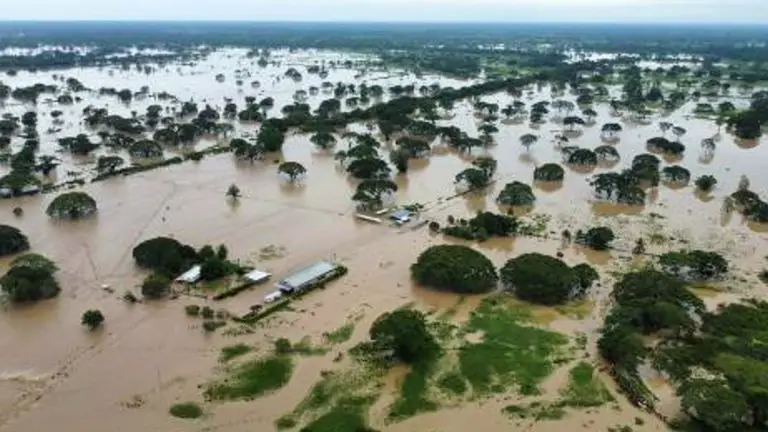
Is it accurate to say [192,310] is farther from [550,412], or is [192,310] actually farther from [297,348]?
[550,412]

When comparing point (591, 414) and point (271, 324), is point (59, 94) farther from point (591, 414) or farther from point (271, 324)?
point (591, 414)

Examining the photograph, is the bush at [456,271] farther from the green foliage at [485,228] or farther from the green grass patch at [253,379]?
the green grass patch at [253,379]

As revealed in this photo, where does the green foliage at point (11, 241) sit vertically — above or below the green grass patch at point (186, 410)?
above

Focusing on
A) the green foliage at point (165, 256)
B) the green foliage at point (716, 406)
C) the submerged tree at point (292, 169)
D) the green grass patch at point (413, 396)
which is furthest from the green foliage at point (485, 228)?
the green foliage at point (716, 406)

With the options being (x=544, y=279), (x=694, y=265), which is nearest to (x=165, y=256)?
(x=544, y=279)

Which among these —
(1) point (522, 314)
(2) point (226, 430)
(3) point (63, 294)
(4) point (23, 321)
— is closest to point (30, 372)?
(4) point (23, 321)

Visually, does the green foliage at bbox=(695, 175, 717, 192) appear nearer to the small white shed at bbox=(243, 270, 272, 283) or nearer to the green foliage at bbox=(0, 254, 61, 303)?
the small white shed at bbox=(243, 270, 272, 283)

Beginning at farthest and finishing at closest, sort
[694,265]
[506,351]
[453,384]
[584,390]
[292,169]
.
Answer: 1. [292,169]
2. [694,265]
3. [506,351]
4. [453,384]
5. [584,390]
